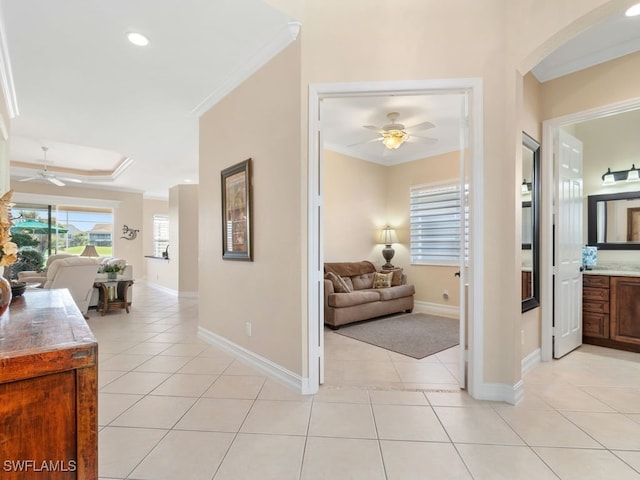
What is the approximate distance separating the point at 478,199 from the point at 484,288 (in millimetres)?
650

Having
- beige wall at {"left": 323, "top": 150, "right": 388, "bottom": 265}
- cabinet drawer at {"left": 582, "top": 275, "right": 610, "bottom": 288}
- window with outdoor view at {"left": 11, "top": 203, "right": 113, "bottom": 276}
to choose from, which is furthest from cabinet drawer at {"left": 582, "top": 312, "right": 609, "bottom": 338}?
window with outdoor view at {"left": 11, "top": 203, "right": 113, "bottom": 276}

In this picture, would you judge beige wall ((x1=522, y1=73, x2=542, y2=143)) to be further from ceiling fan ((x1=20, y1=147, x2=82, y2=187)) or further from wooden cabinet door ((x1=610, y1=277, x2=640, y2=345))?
ceiling fan ((x1=20, y1=147, x2=82, y2=187))

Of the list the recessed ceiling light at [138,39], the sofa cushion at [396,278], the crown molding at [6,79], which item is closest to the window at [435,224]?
the sofa cushion at [396,278]

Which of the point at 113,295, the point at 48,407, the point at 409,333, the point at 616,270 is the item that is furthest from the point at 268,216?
the point at 113,295

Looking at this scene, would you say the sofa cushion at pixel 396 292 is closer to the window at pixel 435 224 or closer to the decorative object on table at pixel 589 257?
the window at pixel 435 224

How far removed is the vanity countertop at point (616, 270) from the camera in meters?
3.41

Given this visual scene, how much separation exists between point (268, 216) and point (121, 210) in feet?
24.5

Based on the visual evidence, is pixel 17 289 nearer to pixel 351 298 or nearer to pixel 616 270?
pixel 351 298

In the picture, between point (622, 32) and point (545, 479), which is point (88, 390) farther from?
point (622, 32)

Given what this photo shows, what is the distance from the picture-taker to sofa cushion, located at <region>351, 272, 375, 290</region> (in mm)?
5180

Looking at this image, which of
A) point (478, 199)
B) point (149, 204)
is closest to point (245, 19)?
point (478, 199)

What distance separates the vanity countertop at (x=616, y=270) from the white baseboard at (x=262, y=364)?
133 inches

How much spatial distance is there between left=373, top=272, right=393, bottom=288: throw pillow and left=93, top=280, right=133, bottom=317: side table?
419 cm

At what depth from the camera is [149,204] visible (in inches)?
384
